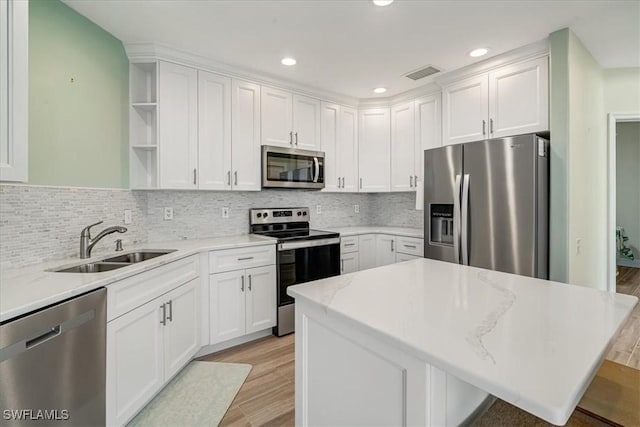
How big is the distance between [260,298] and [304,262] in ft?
1.78

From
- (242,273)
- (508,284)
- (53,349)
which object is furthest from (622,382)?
(242,273)

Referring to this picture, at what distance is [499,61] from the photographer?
2.79 m

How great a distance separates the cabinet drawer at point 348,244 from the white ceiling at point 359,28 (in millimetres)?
1808

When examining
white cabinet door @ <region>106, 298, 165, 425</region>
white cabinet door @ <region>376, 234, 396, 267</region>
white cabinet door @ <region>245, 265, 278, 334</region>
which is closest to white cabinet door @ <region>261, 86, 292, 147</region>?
white cabinet door @ <region>245, 265, 278, 334</region>

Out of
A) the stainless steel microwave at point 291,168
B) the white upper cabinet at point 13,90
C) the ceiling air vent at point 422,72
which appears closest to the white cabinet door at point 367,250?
the stainless steel microwave at point 291,168

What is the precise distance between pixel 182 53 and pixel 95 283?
2073mm

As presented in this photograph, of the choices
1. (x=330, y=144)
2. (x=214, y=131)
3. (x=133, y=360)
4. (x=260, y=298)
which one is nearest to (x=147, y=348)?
(x=133, y=360)

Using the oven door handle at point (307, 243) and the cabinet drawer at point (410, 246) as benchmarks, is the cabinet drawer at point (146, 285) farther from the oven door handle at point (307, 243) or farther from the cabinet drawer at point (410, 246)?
the cabinet drawer at point (410, 246)

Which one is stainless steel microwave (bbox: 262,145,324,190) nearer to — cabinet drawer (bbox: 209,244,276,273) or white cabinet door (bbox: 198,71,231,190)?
white cabinet door (bbox: 198,71,231,190)

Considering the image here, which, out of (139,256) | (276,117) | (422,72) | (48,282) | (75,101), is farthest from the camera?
(276,117)

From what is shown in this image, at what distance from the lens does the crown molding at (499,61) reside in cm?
254

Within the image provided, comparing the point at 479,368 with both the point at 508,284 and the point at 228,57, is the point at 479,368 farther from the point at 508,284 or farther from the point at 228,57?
the point at 228,57

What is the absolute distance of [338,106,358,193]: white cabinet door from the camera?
3859 millimetres

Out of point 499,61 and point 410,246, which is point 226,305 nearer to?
point 410,246
